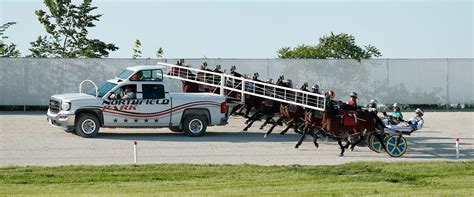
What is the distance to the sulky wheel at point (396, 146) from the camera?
2531cm

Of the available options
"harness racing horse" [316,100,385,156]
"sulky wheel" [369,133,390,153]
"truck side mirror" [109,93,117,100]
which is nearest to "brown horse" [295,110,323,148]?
"harness racing horse" [316,100,385,156]

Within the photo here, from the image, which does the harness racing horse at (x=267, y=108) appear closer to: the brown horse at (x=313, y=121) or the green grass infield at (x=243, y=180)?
the brown horse at (x=313, y=121)

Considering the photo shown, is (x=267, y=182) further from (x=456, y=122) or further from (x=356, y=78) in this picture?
(x=356, y=78)

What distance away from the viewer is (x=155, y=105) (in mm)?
29688

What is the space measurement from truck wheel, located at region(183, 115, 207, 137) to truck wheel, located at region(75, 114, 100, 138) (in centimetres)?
265

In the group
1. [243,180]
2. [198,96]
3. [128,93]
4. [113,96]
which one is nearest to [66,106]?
[113,96]

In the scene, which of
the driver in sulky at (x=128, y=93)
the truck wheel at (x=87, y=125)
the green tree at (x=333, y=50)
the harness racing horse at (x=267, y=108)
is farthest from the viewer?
the green tree at (x=333, y=50)

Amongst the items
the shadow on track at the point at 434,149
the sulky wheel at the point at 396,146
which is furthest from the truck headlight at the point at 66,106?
the shadow on track at the point at 434,149

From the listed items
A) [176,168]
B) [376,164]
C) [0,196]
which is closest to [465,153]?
[376,164]

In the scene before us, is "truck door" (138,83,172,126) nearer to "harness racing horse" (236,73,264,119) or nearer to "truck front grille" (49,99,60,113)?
"truck front grille" (49,99,60,113)

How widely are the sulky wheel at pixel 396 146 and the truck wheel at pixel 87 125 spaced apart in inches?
342

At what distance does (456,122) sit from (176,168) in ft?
63.5

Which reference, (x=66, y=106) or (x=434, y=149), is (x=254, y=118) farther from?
(x=434, y=149)

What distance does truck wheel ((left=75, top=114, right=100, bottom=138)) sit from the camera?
29.0m
